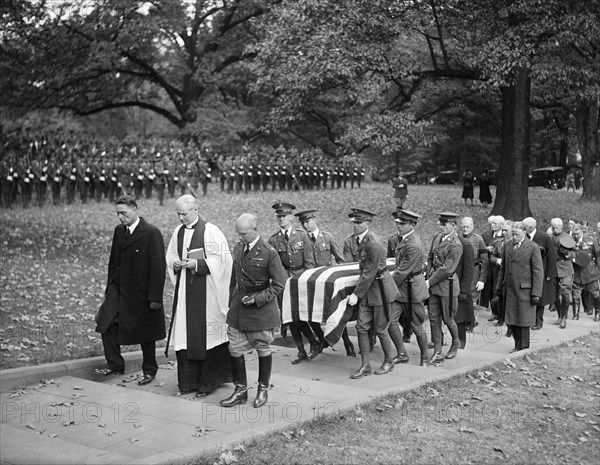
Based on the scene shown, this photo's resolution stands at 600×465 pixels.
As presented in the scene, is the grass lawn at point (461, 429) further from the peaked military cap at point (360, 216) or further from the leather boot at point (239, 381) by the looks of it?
the peaked military cap at point (360, 216)

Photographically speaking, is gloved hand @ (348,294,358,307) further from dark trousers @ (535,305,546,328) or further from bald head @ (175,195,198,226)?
dark trousers @ (535,305,546,328)

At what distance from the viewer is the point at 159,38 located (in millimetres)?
35188

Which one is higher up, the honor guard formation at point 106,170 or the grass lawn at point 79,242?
the honor guard formation at point 106,170

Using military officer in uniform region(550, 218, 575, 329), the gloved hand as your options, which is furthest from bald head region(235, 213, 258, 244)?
military officer in uniform region(550, 218, 575, 329)

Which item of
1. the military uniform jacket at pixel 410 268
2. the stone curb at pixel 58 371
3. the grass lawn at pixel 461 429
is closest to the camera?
the grass lawn at pixel 461 429

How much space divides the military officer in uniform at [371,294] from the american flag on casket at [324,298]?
481 mm

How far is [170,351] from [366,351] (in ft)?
7.69

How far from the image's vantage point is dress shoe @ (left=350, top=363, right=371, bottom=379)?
862cm

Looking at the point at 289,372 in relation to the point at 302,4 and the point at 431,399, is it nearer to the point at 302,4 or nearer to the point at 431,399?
the point at 431,399

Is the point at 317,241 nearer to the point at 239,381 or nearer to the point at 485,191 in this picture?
the point at 239,381

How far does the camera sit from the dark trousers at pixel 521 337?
10.0 metres

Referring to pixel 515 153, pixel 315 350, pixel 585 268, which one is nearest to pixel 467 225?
pixel 315 350

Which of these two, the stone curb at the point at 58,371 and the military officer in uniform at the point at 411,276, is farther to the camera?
the military officer in uniform at the point at 411,276

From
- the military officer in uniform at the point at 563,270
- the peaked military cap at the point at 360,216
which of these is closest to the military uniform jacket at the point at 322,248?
the peaked military cap at the point at 360,216
